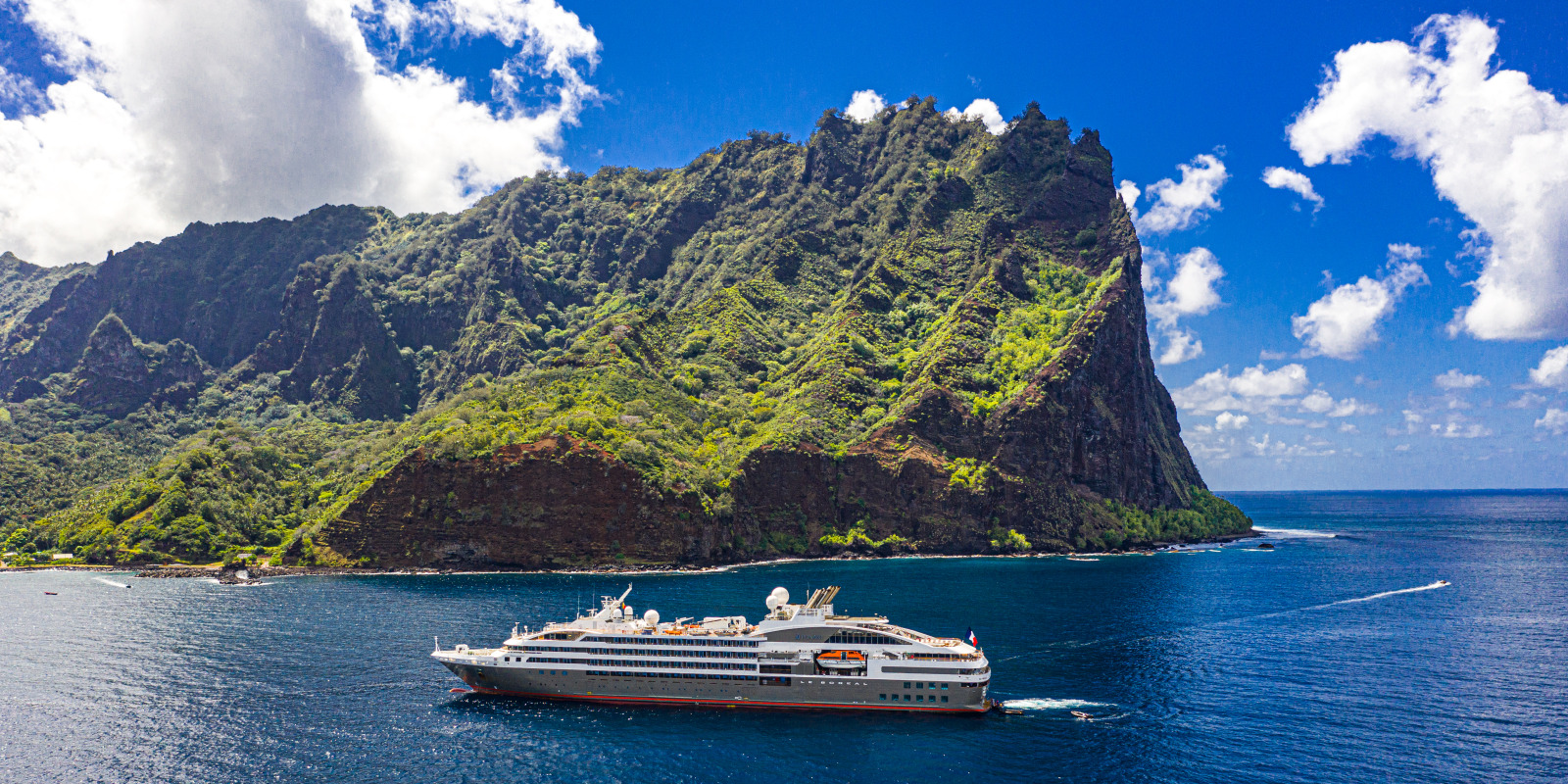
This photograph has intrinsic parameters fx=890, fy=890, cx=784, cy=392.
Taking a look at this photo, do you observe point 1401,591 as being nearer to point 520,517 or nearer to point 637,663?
point 637,663

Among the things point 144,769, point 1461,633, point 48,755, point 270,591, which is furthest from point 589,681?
point 1461,633

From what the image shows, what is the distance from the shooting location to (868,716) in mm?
84250

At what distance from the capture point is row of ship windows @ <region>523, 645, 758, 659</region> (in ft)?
289

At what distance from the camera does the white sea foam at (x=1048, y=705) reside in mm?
84625

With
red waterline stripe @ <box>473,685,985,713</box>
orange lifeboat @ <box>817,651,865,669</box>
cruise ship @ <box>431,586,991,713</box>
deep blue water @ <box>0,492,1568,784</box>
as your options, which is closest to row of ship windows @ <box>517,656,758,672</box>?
cruise ship @ <box>431,586,991,713</box>

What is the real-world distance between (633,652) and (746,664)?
11.6m

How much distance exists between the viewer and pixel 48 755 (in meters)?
74.6

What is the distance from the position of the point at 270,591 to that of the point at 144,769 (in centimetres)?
9684

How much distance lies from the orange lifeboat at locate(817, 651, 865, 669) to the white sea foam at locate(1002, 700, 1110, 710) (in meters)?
14.1

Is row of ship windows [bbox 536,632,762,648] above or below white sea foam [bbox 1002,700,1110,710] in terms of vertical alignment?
above

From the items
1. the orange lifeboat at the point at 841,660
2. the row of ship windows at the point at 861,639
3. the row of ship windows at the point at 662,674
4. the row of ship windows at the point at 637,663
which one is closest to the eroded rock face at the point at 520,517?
the row of ship windows at the point at 637,663

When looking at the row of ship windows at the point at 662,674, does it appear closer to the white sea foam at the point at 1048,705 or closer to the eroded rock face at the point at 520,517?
the white sea foam at the point at 1048,705

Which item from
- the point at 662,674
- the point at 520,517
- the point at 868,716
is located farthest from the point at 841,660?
the point at 520,517

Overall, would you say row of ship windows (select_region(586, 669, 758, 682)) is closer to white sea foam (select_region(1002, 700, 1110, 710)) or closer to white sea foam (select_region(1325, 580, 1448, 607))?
white sea foam (select_region(1002, 700, 1110, 710))
